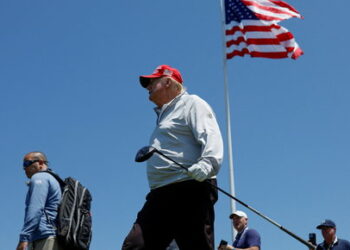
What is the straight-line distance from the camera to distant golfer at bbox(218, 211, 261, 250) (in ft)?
24.1

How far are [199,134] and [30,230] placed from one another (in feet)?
7.19

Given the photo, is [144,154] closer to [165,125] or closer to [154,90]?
[165,125]

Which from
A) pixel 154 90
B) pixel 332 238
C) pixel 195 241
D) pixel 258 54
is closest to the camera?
pixel 195 241

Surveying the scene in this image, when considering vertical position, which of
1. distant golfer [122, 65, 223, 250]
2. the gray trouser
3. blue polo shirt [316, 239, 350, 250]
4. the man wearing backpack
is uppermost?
distant golfer [122, 65, 223, 250]

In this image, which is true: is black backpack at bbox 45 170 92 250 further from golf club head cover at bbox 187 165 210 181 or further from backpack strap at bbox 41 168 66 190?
golf club head cover at bbox 187 165 210 181

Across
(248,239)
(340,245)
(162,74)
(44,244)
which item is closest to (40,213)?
(44,244)

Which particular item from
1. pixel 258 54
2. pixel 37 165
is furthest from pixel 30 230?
pixel 258 54

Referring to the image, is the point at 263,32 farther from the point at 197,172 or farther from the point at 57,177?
the point at 197,172

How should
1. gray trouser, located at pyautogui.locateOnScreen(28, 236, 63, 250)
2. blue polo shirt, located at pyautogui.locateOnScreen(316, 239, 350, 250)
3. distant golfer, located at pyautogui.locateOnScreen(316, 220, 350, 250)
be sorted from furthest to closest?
1. distant golfer, located at pyautogui.locateOnScreen(316, 220, 350, 250)
2. blue polo shirt, located at pyautogui.locateOnScreen(316, 239, 350, 250)
3. gray trouser, located at pyautogui.locateOnScreen(28, 236, 63, 250)

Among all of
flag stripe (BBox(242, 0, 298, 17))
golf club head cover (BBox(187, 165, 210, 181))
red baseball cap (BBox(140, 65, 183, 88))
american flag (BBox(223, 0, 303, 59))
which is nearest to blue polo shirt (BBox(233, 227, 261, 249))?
red baseball cap (BBox(140, 65, 183, 88))

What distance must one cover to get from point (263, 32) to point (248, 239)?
249 inches

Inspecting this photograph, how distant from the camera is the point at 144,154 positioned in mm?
3797

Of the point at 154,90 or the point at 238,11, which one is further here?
the point at 238,11

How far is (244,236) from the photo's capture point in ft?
24.9
